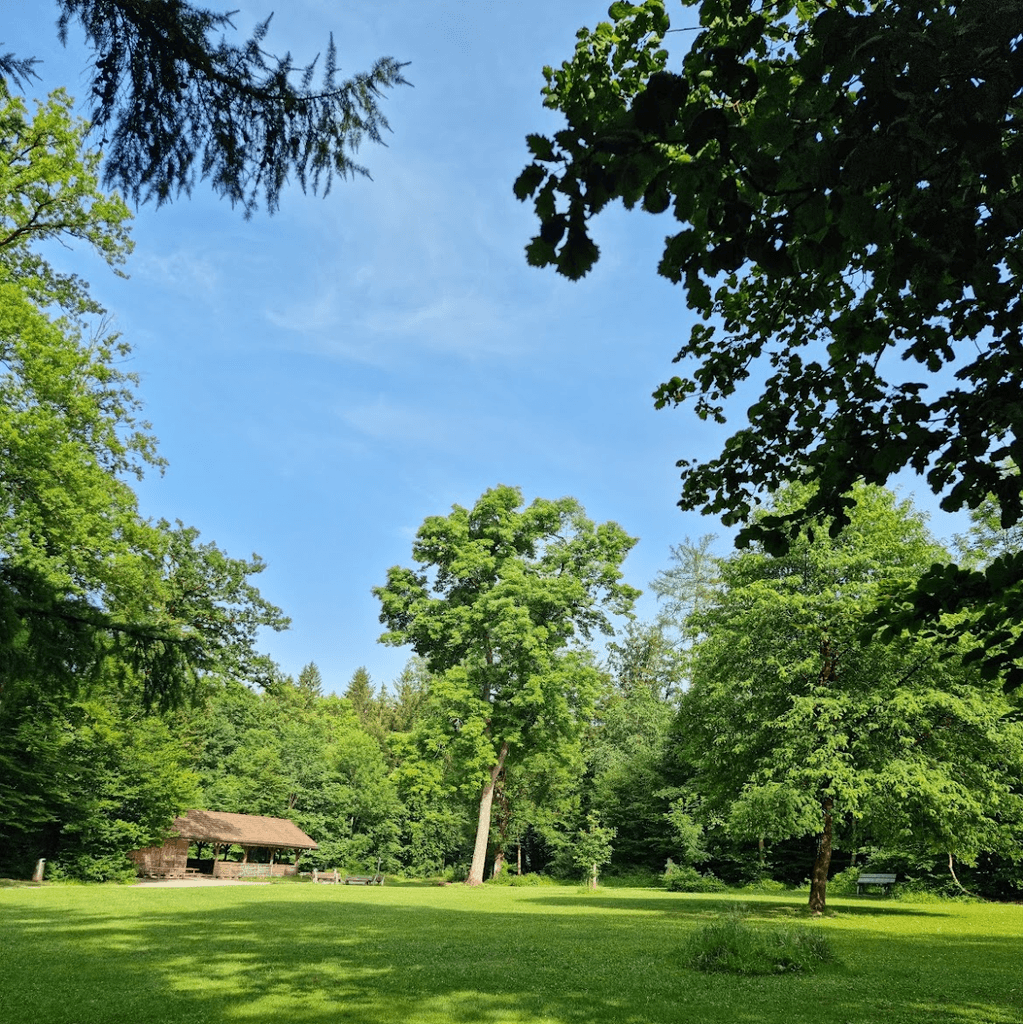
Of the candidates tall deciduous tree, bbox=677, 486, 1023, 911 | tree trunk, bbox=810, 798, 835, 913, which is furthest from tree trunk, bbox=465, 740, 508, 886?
tree trunk, bbox=810, 798, 835, 913

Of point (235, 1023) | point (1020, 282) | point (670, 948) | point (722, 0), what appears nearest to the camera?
point (722, 0)

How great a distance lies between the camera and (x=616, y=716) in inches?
2056

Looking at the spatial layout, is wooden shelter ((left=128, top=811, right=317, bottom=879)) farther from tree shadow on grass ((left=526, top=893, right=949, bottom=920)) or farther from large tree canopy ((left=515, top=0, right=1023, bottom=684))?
large tree canopy ((left=515, top=0, right=1023, bottom=684))

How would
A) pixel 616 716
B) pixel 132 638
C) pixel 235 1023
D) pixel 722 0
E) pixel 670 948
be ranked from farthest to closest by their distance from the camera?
pixel 616 716 < pixel 670 948 < pixel 132 638 < pixel 235 1023 < pixel 722 0

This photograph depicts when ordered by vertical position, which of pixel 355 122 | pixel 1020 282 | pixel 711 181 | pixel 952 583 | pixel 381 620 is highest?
pixel 381 620

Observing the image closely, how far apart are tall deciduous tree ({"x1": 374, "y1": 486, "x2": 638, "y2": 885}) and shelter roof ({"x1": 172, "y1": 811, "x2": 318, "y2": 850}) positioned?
12.8 m

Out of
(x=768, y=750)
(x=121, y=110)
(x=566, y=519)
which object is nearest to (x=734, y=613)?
(x=768, y=750)

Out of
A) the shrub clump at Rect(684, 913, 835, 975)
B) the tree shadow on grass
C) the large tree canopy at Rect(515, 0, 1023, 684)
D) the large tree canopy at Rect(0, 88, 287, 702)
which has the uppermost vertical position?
the large tree canopy at Rect(0, 88, 287, 702)

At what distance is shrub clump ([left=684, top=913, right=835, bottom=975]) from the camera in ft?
36.4

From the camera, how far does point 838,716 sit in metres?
19.2

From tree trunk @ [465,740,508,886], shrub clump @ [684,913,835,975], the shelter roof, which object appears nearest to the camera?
shrub clump @ [684,913,835,975]

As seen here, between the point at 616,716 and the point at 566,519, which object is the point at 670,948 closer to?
the point at 566,519

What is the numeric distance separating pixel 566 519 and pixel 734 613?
51.9ft

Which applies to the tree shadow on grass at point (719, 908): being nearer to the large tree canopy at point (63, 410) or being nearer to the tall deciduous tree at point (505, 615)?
the tall deciduous tree at point (505, 615)
